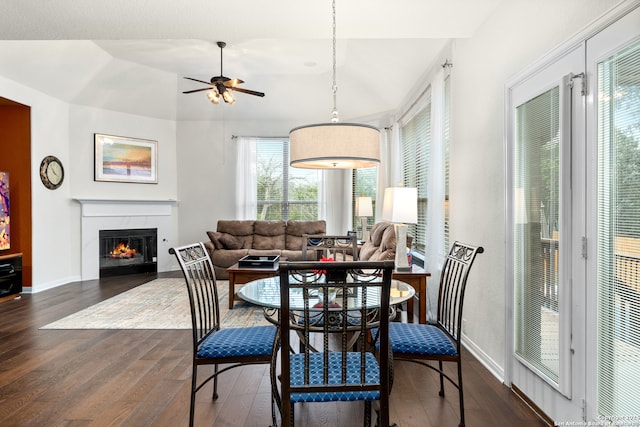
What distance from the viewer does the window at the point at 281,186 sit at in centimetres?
763

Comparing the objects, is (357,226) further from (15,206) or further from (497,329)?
(15,206)

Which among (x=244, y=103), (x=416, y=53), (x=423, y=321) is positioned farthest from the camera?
(x=244, y=103)

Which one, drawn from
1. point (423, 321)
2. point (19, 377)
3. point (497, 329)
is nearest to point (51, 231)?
point (19, 377)

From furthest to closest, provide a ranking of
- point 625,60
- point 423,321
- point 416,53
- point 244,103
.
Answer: point 244,103 < point 416,53 < point 423,321 < point 625,60

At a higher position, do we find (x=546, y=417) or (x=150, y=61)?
(x=150, y=61)

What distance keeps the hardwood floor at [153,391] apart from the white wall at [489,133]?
1.43 feet

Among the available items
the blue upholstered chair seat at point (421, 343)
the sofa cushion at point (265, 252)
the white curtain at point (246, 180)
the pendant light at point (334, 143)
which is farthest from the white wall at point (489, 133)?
the white curtain at point (246, 180)

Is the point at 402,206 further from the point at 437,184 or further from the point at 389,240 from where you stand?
the point at 389,240

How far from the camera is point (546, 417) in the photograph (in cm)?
213

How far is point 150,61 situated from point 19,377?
15.7 feet

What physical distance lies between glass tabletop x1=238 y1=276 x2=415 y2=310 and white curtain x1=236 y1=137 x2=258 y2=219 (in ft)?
17.0

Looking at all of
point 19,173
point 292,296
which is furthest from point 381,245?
point 19,173

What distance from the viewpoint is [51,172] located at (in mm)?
5738

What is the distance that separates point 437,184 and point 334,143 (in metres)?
2.15
